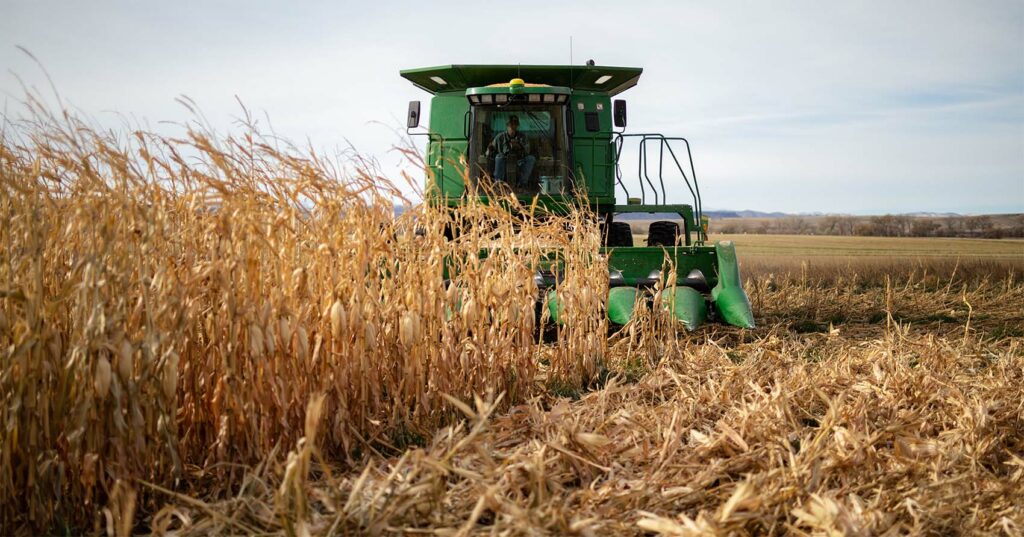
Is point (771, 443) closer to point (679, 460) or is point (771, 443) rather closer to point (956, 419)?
point (679, 460)

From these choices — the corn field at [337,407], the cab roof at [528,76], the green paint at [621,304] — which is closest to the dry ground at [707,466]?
the corn field at [337,407]

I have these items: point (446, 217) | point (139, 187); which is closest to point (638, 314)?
point (446, 217)

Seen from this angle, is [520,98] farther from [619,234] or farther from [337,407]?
[337,407]

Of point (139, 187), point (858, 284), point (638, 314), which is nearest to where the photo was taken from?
point (139, 187)

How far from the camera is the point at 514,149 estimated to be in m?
7.77

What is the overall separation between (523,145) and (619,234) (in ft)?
5.48

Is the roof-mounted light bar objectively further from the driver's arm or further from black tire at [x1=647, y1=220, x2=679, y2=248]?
black tire at [x1=647, y1=220, x2=679, y2=248]

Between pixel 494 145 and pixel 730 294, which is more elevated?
pixel 494 145

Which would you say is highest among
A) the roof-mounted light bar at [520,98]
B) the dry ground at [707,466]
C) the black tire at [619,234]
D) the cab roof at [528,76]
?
the cab roof at [528,76]

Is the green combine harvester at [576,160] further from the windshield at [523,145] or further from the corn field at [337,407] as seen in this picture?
the corn field at [337,407]

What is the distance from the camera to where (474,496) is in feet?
8.21

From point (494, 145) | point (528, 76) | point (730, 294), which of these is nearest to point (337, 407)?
point (730, 294)

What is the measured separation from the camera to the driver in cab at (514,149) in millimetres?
7730

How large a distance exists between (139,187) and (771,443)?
2.48 metres
